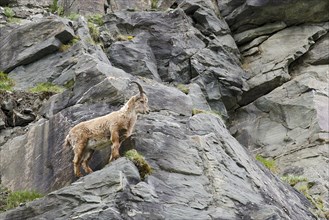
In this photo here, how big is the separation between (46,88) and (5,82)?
1944mm

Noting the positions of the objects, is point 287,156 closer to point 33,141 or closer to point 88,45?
point 88,45

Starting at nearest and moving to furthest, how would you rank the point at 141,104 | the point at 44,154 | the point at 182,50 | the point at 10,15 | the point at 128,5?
1. the point at 141,104
2. the point at 44,154
3. the point at 182,50
4. the point at 10,15
5. the point at 128,5

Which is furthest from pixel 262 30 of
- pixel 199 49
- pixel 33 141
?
pixel 33 141

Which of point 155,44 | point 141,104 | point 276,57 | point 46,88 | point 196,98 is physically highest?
Result: point 141,104

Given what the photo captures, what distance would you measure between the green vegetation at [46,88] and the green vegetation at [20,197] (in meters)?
5.53

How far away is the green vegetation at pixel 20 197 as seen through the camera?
16891 millimetres

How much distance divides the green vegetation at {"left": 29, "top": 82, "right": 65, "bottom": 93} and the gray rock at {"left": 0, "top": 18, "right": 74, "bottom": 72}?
1.94 meters

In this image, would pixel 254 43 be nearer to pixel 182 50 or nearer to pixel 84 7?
pixel 182 50

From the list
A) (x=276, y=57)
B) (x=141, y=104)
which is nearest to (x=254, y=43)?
(x=276, y=57)

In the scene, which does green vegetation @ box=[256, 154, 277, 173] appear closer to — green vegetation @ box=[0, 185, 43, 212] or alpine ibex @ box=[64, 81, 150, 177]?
alpine ibex @ box=[64, 81, 150, 177]

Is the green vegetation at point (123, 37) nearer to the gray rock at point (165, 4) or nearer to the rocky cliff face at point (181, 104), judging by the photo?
the rocky cliff face at point (181, 104)

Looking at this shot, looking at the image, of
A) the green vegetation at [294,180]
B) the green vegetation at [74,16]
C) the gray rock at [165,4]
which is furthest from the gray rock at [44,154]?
the gray rock at [165,4]

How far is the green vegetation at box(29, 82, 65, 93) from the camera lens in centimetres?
2206

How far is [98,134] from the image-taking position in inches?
619
